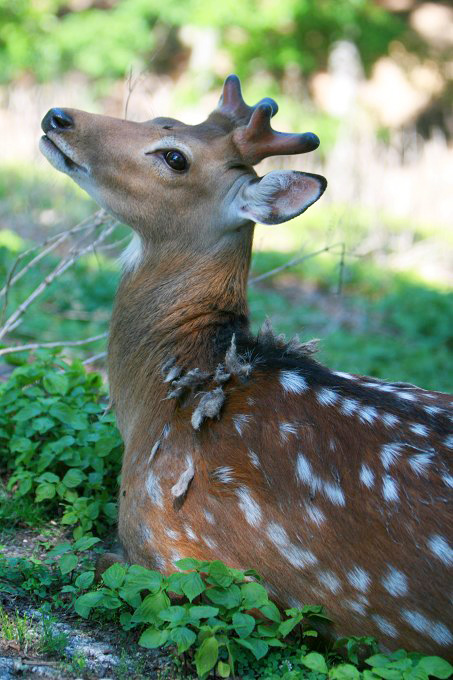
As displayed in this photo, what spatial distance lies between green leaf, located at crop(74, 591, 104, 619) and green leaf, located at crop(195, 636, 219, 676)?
0.49 meters

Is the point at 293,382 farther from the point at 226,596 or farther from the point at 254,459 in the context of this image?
the point at 226,596

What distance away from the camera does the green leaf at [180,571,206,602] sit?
3113mm

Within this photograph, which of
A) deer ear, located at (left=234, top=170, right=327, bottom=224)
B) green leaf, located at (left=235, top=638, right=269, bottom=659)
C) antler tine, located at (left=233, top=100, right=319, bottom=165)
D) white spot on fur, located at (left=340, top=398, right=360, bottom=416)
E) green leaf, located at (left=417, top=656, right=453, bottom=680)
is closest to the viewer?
green leaf, located at (left=417, top=656, right=453, bottom=680)

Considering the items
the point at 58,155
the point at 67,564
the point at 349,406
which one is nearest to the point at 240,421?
the point at 349,406

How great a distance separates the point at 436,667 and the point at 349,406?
1012mm

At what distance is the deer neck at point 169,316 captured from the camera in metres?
4.07

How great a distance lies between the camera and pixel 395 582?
10.4 feet

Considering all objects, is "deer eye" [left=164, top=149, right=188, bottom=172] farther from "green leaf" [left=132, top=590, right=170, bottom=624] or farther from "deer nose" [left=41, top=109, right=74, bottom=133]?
"green leaf" [left=132, top=590, right=170, bottom=624]

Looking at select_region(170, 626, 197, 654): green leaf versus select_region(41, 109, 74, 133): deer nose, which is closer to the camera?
select_region(170, 626, 197, 654): green leaf

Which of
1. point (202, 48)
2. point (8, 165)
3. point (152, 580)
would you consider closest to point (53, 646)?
→ point (152, 580)

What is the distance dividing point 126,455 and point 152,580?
0.80 meters

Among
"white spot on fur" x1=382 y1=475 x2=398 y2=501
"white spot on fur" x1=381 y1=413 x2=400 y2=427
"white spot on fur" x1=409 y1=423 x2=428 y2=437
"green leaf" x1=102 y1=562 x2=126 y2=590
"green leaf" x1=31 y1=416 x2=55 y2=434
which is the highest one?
"white spot on fur" x1=381 y1=413 x2=400 y2=427

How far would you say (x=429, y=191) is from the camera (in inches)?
602

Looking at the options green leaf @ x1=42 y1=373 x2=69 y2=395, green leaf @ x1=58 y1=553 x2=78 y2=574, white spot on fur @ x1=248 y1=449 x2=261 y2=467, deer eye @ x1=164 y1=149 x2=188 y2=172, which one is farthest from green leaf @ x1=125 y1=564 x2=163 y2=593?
deer eye @ x1=164 y1=149 x2=188 y2=172
